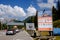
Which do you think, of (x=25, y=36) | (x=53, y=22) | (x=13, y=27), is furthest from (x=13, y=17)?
(x=53, y=22)

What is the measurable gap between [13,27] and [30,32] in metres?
0.28

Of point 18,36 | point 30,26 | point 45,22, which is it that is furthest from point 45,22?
point 18,36

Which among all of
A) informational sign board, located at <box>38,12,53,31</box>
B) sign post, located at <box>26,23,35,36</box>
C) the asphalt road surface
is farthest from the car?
informational sign board, located at <box>38,12,53,31</box>

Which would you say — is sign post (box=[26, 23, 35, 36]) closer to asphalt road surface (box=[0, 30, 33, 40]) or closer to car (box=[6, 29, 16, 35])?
asphalt road surface (box=[0, 30, 33, 40])

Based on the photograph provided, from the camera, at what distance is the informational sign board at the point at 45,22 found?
2.75m

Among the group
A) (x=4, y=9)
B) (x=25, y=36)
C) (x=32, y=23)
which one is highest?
(x=4, y=9)

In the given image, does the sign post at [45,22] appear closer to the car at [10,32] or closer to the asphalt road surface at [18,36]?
the asphalt road surface at [18,36]

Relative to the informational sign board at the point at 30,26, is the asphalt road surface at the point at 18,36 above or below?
below

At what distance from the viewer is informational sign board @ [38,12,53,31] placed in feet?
9.01

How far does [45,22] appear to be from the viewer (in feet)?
9.02

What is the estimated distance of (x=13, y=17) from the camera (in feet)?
9.05

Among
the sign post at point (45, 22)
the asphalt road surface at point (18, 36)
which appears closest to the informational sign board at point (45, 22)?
the sign post at point (45, 22)

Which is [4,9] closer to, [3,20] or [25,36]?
[3,20]

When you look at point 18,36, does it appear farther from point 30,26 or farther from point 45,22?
point 45,22
